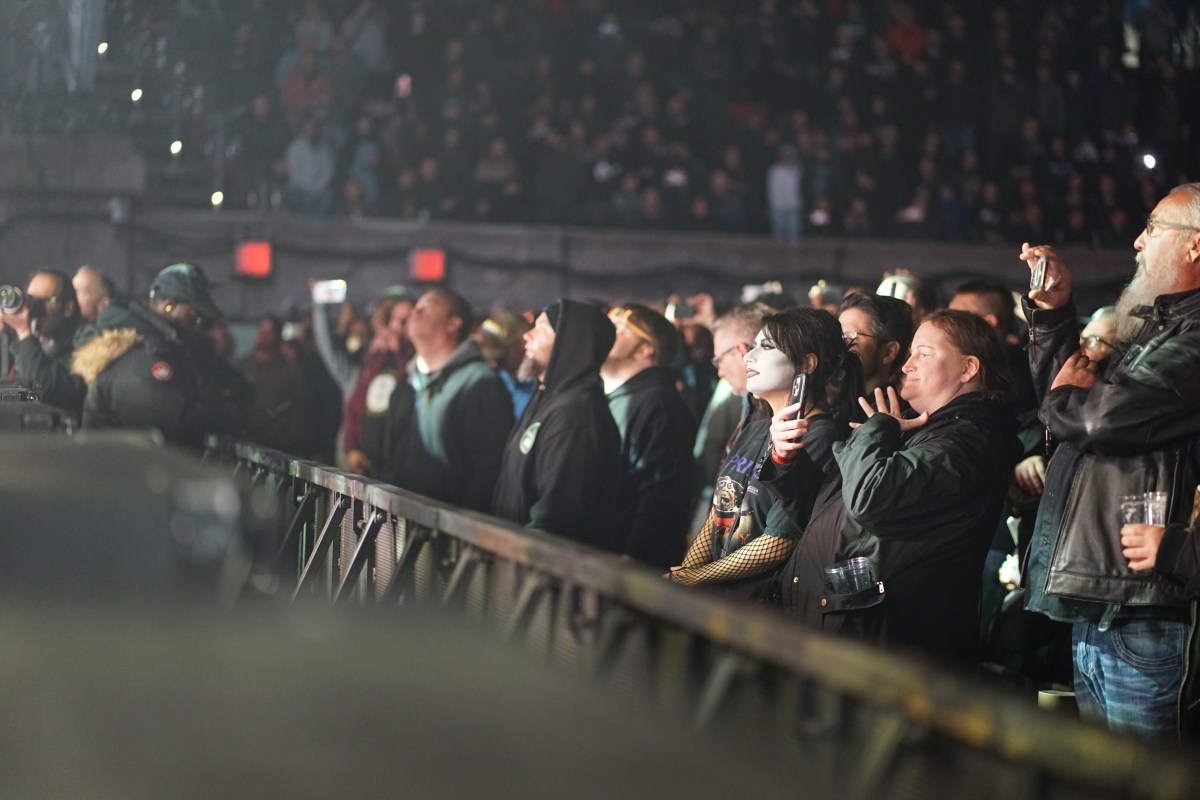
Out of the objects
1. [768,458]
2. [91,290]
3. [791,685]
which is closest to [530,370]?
[91,290]

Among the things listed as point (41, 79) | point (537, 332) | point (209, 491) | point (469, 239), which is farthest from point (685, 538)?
point (469, 239)

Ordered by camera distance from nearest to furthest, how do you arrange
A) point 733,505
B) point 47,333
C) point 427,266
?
point 733,505 < point 47,333 < point 427,266

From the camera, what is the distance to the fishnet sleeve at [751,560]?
15.8 ft

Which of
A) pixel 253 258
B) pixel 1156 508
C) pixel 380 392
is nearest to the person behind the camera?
pixel 1156 508

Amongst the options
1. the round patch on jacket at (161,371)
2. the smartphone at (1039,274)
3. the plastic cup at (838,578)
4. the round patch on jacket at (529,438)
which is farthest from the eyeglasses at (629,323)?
the smartphone at (1039,274)

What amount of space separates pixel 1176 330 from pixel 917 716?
2.36m

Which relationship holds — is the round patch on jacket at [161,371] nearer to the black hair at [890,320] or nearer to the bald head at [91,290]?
the bald head at [91,290]

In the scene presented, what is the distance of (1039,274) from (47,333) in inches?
206

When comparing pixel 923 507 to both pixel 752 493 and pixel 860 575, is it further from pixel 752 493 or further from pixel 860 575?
pixel 752 493

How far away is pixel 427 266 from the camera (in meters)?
17.8

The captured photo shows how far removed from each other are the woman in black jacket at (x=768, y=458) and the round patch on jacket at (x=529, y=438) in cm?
123

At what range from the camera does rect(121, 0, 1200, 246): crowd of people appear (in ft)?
60.2

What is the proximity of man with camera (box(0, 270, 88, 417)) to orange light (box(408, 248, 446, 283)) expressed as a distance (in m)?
9.28

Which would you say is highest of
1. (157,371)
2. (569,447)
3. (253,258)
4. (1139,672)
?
(253,258)
